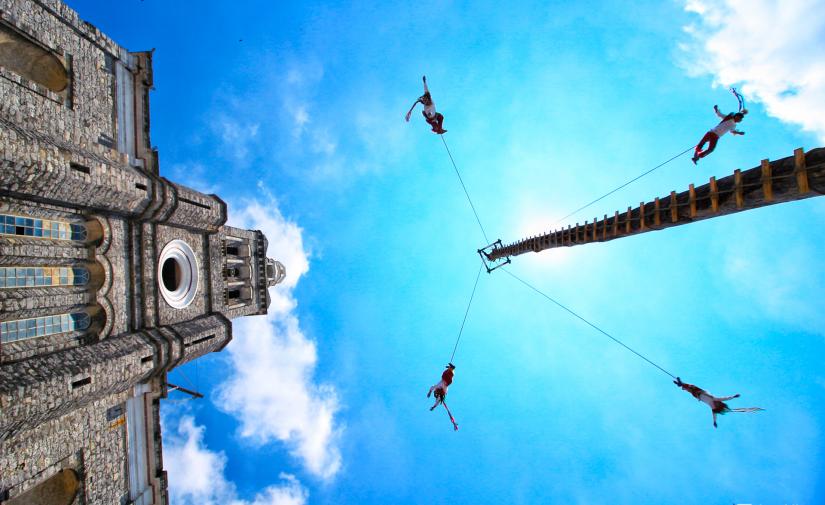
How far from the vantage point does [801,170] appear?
6160 mm

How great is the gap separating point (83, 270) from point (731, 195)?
1945 cm

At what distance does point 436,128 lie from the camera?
1350cm

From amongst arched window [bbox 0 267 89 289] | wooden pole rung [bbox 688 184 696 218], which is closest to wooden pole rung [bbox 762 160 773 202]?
wooden pole rung [bbox 688 184 696 218]

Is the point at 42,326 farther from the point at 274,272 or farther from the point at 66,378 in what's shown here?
the point at 274,272

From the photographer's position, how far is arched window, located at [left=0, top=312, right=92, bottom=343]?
12.3 metres

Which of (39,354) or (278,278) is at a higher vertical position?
(278,278)

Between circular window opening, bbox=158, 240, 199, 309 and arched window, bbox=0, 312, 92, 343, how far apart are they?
4045mm

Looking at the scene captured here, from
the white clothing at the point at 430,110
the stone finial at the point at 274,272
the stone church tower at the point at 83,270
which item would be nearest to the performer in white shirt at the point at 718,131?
the white clothing at the point at 430,110

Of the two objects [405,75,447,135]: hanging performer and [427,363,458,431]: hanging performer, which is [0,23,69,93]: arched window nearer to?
[405,75,447,135]: hanging performer

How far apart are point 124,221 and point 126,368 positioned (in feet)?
19.2

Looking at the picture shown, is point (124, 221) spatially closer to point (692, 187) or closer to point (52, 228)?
point (52, 228)

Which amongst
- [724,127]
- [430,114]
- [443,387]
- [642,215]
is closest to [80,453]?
[443,387]

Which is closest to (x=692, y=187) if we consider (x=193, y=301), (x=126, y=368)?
(x=126, y=368)

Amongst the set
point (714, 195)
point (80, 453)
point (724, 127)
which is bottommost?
point (80, 453)
